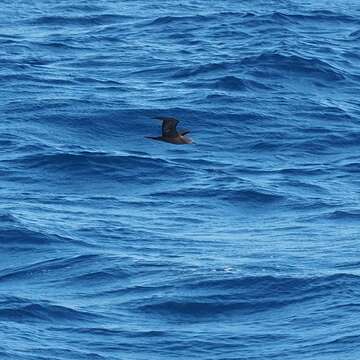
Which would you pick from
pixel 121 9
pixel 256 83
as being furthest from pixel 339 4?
pixel 256 83

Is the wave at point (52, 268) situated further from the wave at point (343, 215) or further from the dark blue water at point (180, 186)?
the wave at point (343, 215)

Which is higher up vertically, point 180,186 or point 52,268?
point 52,268

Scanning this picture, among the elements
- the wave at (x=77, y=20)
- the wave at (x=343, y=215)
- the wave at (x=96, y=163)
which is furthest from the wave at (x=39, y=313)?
the wave at (x=77, y=20)

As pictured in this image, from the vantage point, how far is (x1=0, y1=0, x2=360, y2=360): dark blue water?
125ft

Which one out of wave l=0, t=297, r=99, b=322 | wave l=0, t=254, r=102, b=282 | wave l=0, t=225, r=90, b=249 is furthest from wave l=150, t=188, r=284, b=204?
wave l=0, t=297, r=99, b=322

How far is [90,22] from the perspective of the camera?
6756 cm

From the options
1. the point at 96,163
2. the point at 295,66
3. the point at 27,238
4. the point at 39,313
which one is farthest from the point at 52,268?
the point at 295,66

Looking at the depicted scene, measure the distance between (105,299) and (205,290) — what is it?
85.8 inches

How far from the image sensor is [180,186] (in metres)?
47.3

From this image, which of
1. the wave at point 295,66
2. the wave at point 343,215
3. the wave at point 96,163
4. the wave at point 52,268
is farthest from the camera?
the wave at point 295,66

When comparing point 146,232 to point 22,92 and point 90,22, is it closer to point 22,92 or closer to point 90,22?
point 22,92

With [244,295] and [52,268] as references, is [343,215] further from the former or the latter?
[52,268]

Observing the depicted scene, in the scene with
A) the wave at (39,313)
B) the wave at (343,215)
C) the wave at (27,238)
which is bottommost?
the wave at (343,215)

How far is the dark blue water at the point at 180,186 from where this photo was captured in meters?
38.2
